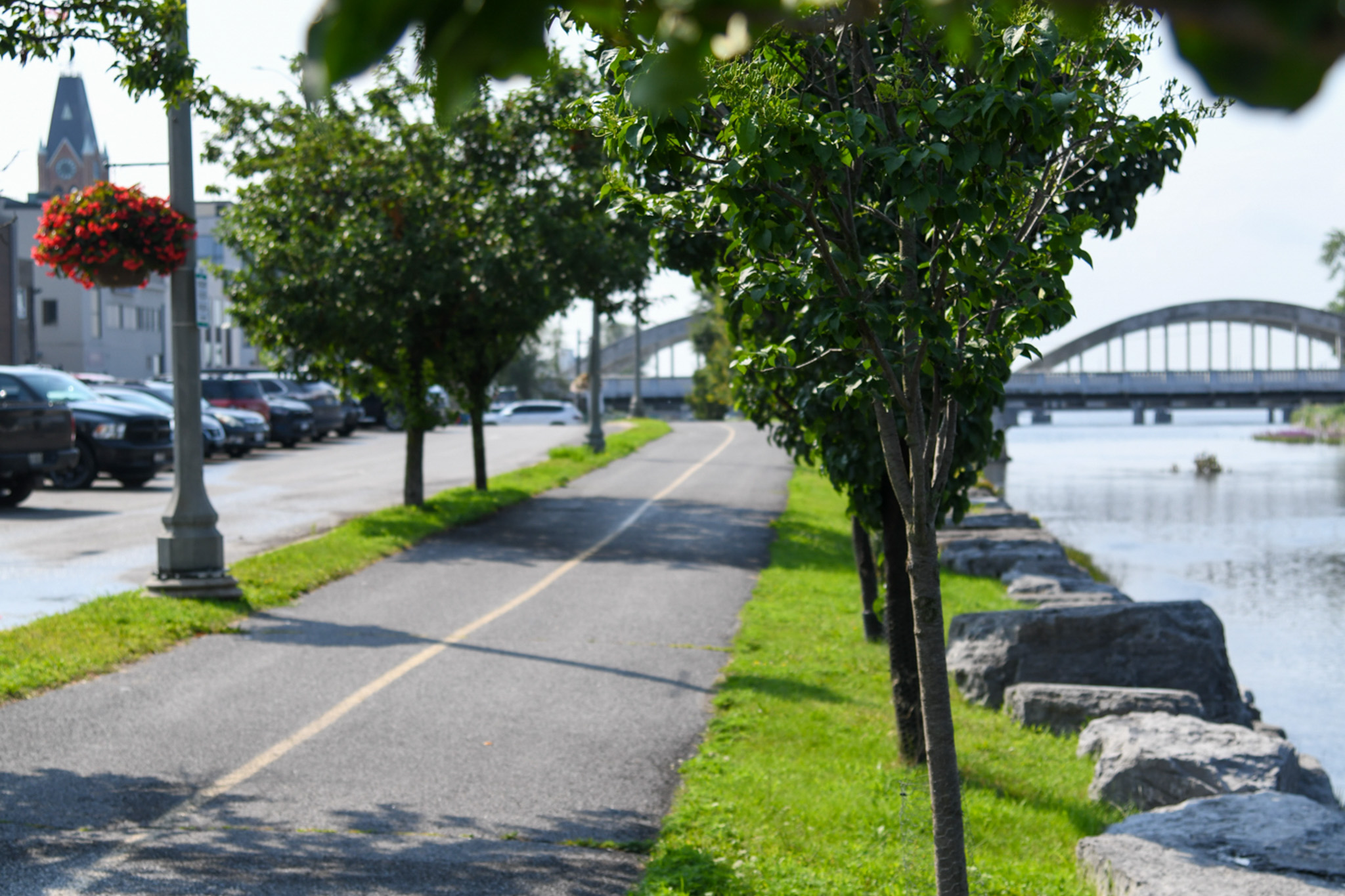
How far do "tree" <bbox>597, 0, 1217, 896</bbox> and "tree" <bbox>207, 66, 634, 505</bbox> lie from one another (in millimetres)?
12258

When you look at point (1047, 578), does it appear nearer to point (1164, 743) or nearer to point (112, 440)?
point (1164, 743)

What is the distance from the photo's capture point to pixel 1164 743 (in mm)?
6805

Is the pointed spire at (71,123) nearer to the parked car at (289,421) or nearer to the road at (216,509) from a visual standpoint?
the parked car at (289,421)

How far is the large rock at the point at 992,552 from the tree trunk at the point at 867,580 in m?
5.20

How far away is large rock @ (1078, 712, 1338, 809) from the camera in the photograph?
645 centimetres

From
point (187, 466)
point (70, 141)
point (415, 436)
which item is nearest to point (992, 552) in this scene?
point (415, 436)

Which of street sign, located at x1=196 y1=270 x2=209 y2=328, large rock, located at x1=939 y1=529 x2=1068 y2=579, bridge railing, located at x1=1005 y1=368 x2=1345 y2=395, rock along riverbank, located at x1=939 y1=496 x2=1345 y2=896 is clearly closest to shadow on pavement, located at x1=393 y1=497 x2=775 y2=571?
large rock, located at x1=939 y1=529 x2=1068 y2=579

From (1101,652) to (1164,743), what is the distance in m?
2.40

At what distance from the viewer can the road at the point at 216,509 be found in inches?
480

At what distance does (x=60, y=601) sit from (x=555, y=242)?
793 cm

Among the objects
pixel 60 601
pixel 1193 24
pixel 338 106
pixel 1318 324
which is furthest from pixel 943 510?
pixel 1318 324

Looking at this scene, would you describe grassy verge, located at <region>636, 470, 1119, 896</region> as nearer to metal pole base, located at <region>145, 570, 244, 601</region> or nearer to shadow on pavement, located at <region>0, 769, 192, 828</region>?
shadow on pavement, located at <region>0, 769, 192, 828</region>

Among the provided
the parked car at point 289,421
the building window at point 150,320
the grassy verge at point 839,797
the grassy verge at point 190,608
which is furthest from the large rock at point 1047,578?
the building window at point 150,320

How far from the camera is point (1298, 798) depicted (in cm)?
562
